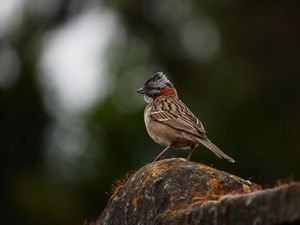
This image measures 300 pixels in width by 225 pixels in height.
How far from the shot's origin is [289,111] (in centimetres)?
3083

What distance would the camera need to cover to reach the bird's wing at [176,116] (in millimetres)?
11812

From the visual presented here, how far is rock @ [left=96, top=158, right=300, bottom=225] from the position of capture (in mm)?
7316

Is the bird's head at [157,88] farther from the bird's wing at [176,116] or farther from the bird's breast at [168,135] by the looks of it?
the bird's breast at [168,135]

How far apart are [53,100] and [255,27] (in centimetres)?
808

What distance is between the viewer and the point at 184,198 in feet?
27.1

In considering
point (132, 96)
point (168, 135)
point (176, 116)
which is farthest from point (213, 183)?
point (132, 96)

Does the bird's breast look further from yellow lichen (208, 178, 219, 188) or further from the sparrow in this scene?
yellow lichen (208, 178, 219, 188)

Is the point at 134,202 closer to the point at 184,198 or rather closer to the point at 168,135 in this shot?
the point at 184,198

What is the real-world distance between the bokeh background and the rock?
47.3ft

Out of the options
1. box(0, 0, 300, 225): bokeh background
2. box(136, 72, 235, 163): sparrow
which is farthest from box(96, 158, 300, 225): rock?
box(0, 0, 300, 225): bokeh background

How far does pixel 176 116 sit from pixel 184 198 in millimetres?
4040

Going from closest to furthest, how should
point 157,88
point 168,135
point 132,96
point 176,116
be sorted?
1. point 168,135
2. point 176,116
3. point 157,88
4. point 132,96

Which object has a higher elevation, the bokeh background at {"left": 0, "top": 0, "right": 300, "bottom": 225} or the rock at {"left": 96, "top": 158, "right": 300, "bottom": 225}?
the rock at {"left": 96, "top": 158, "right": 300, "bottom": 225}

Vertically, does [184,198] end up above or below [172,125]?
above
